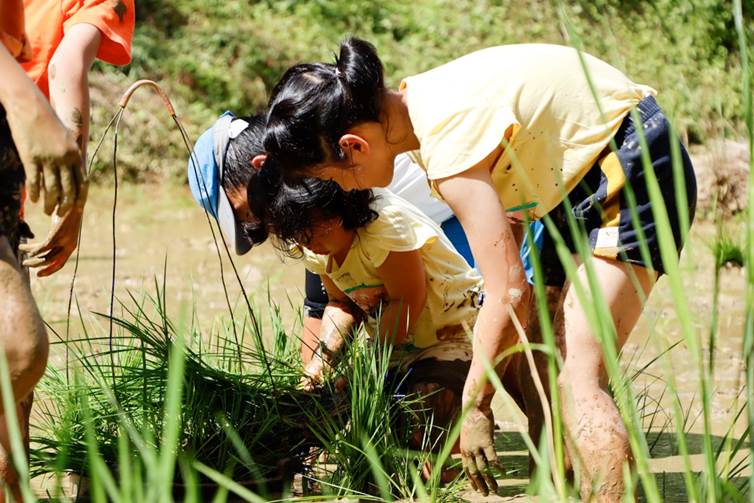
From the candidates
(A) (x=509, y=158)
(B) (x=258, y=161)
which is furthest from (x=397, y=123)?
(B) (x=258, y=161)

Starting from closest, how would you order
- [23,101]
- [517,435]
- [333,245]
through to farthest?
[23,101]
[333,245]
[517,435]

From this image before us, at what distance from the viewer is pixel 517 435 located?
363 centimetres

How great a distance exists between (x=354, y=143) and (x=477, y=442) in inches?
28.8

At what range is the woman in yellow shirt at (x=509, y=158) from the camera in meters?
2.34

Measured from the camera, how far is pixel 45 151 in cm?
190

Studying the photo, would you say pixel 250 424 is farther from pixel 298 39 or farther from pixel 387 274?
pixel 298 39

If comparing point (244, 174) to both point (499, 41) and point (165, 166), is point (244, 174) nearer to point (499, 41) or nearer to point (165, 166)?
point (165, 166)

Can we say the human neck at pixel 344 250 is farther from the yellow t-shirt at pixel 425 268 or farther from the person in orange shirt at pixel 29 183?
the person in orange shirt at pixel 29 183

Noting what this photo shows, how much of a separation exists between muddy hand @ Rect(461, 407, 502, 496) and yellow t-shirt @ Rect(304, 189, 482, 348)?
2.59 feet

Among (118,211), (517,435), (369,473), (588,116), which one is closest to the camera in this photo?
(588,116)

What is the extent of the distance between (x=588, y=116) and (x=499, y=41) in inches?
300

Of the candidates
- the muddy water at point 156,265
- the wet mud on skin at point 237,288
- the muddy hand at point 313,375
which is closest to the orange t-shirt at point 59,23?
the wet mud on skin at point 237,288

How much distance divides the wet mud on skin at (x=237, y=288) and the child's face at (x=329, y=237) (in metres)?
0.36

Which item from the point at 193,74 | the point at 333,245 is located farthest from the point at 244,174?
the point at 193,74
